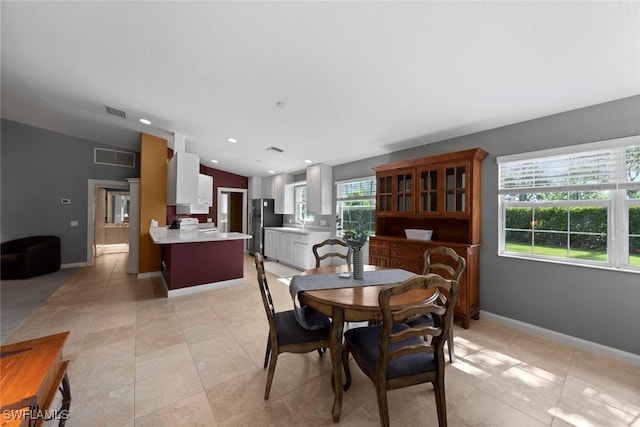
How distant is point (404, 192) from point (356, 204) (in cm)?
154

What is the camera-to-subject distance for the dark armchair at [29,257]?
4441 mm

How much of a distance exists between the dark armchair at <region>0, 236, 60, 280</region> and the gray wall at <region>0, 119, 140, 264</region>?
314 millimetres

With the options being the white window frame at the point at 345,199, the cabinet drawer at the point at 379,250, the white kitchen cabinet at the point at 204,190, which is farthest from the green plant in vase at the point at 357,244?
the white kitchen cabinet at the point at 204,190

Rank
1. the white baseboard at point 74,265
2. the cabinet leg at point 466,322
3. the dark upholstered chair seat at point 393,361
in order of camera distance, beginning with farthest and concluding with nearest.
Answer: the white baseboard at point 74,265 → the cabinet leg at point 466,322 → the dark upholstered chair seat at point 393,361

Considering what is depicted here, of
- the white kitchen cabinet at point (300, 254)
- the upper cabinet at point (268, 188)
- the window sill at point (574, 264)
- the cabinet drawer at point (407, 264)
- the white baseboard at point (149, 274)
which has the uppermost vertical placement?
the upper cabinet at point (268, 188)

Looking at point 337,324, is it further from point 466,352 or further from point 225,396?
point 466,352

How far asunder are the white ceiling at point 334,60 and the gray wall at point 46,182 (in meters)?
2.21

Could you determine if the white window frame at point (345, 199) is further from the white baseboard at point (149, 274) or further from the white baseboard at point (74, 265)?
the white baseboard at point (74, 265)

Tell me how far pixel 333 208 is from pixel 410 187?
223cm

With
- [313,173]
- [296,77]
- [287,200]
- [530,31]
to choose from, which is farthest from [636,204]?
[287,200]

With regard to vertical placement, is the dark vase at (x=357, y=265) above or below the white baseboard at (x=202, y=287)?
above

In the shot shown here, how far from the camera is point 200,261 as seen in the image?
4020 mm

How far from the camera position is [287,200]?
6773 millimetres

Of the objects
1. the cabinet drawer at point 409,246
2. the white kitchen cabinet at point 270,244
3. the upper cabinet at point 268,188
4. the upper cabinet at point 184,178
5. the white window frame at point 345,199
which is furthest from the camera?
the upper cabinet at point 268,188
